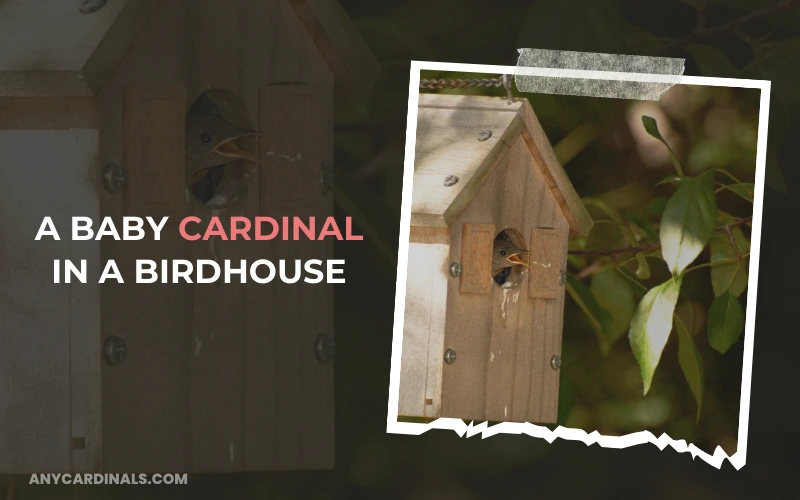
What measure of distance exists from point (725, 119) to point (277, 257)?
0.97 m

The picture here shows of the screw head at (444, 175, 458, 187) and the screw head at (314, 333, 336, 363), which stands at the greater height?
the screw head at (444, 175, 458, 187)

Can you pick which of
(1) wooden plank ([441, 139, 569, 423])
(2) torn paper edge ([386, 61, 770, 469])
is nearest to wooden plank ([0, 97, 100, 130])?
(2) torn paper edge ([386, 61, 770, 469])

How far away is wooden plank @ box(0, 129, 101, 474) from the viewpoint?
147cm

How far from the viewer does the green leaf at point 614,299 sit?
2.06 m

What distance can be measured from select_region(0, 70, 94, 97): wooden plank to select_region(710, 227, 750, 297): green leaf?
1061 millimetres

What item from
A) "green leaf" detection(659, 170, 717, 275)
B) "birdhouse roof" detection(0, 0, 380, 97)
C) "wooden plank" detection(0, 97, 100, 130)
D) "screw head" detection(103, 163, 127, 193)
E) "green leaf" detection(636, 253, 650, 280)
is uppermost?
"birdhouse roof" detection(0, 0, 380, 97)

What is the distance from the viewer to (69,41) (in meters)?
1.45

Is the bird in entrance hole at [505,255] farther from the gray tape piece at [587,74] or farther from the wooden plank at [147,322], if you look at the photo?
the wooden plank at [147,322]

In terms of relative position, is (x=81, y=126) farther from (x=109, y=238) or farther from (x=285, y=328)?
(x=285, y=328)

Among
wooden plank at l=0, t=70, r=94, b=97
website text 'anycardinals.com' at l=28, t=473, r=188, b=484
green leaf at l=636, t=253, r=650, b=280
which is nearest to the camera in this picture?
wooden plank at l=0, t=70, r=94, b=97

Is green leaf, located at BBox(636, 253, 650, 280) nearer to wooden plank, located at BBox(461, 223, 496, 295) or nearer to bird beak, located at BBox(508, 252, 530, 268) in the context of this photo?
bird beak, located at BBox(508, 252, 530, 268)

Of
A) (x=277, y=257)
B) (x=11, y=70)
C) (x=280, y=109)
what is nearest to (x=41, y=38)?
(x=11, y=70)

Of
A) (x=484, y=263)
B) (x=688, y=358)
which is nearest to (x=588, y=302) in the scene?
(x=688, y=358)

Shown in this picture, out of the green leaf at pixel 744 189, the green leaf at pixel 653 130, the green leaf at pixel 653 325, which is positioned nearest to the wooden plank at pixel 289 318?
the green leaf at pixel 653 325
